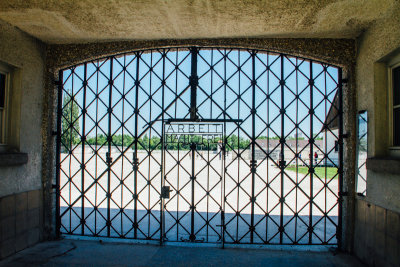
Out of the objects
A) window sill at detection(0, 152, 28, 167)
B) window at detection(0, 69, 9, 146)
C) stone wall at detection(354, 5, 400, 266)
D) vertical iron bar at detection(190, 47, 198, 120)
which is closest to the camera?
stone wall at detection(354, 5, 400, 266)

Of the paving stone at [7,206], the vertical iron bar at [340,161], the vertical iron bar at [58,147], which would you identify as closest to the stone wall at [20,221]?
the paving stone at [7,206]

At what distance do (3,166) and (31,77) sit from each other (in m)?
1.39

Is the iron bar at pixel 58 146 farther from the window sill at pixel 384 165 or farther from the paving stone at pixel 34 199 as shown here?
the window sill at pixel 384 165

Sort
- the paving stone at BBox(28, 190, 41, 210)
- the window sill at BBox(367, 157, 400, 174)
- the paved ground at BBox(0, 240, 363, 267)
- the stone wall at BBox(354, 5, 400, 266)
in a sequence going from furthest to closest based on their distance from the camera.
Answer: the paving stone at BBox(28, 190, 41, 210)
the paved ground at BBox(0, 240, 363, 267)
the stone wall at BBox(354, 5, 400, 266)
the window sill at BBox(367, 157, 400, 174)

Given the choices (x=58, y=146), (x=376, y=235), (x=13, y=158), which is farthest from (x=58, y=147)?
(x=376, y=235)

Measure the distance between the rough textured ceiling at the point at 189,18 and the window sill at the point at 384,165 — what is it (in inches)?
69.2

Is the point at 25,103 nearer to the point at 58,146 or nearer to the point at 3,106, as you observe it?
A: the point at 3,106

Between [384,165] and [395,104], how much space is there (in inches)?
32.9

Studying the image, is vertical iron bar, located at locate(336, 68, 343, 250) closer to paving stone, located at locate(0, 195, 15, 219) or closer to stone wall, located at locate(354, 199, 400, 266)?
stone wall, located at locate(354, 199, 400, 266)

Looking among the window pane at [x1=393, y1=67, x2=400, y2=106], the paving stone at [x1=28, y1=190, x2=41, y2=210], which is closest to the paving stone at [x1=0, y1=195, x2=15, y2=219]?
the paving stone at [x1=28, y1=190, x2=41, y2=210]

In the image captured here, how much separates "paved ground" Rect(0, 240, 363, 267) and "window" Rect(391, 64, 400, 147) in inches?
68.2

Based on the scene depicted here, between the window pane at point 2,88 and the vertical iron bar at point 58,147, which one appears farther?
the vertical iron bar at point 58,147

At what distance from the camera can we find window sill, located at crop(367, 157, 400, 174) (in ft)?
8.46

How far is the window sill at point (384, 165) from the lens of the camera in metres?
2.58
